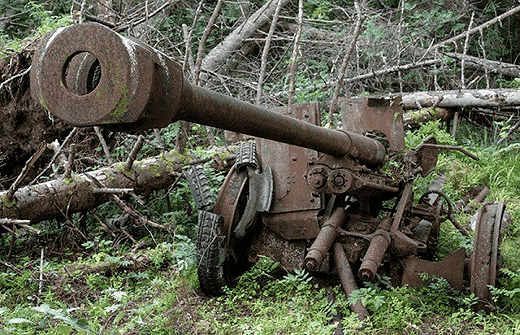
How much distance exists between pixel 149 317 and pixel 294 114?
193cm

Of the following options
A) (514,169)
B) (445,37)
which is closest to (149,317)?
(514,169)

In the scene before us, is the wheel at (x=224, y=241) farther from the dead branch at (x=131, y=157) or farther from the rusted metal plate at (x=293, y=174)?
the dead branch at (x=131, y=157)

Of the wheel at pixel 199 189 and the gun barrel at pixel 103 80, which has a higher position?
the gun barrel at pixel 103 80

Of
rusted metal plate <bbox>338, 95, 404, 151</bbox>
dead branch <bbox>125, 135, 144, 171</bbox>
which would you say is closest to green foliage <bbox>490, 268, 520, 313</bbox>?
rusted metal plate <bbox>338, 95, 404, 151</bbox>

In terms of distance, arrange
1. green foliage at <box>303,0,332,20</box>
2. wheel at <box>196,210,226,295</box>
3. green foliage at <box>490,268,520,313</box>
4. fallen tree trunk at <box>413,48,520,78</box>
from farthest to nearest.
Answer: green foliage at <box>303,0,332,20</box>
fallen tree trunk at <box>413,48,520,78</box>
wheel at <box>196,210,226,295</box>
green foliage at <box>490,268,520,313</box>

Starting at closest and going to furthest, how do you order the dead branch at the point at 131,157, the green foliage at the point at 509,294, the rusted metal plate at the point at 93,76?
the rusted metal plate at the point at 93,76
the green foliage at the point at 509,294
the dead branch at the point at 131,157

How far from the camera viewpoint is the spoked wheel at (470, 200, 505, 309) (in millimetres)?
3791

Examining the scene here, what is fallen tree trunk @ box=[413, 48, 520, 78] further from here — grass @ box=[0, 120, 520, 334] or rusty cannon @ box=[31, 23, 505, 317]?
rusty cannon @ box=[31, 23, 505, 317]

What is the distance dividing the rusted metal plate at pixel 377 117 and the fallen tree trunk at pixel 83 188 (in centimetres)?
200

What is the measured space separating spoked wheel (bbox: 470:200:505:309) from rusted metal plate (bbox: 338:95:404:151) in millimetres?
1046

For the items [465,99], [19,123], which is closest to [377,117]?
[465,99]

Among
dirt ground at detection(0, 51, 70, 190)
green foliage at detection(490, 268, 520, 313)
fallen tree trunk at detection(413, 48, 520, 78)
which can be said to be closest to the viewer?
green foliage at detection(490, 268, 520, 313)

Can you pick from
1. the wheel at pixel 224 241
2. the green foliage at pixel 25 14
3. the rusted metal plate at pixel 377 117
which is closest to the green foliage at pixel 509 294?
the rusted metal plate at pixel 377 117

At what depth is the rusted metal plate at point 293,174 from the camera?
4.36 meters
